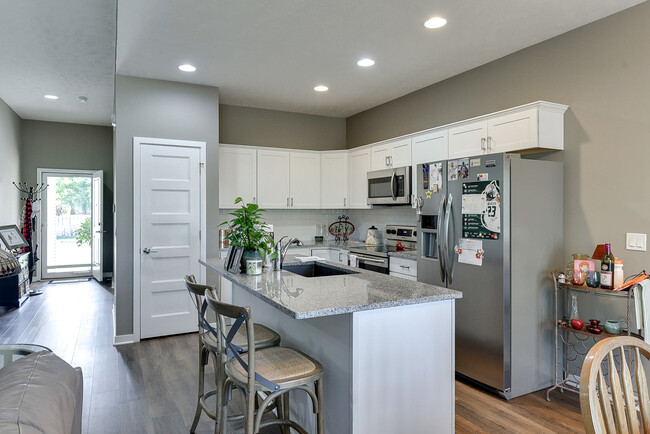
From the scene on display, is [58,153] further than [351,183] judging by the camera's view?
Yes

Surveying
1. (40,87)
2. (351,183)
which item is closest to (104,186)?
(40,87)

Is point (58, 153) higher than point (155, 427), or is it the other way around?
point (58, 153)

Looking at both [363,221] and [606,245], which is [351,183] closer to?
[363,221]

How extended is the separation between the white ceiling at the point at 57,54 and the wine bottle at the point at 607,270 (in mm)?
4064

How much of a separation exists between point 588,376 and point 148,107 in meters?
4.46

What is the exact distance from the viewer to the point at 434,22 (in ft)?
10.4

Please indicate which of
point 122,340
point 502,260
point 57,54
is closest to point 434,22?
point 502,260

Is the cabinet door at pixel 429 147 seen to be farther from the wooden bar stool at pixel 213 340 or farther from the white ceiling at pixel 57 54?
the white ceiling at pixel 57 54

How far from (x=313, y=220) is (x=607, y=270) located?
3869 mm

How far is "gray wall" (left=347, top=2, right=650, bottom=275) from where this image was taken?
2924 millimetres

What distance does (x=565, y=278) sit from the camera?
311 cm

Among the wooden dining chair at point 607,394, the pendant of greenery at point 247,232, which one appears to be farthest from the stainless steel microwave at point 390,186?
the wooden dining chair at point 607,394

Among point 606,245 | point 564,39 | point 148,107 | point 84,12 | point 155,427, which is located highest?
point 84,12

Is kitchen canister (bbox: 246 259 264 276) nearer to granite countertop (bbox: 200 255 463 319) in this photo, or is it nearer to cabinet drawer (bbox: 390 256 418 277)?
granite countertop (bbox: 200 255 463 319)
